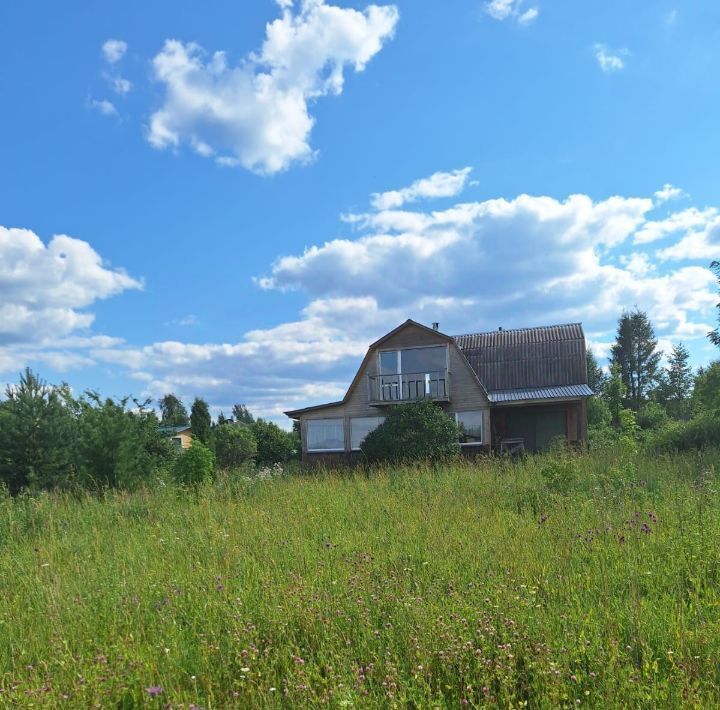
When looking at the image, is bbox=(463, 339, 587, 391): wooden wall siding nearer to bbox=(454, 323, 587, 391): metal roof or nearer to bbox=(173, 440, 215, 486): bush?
bbox=(454, 323, 587, 391): metal roof

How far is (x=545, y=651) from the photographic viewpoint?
10.3 ft

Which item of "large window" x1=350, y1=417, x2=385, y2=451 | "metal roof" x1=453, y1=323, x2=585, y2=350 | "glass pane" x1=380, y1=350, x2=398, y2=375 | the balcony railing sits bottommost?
"large window" x1=350, y1=417, x2=385, y2=451

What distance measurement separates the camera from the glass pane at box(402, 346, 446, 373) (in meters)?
25.3

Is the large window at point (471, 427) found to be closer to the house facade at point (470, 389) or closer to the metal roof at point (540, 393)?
the house facade at point (470, 389)

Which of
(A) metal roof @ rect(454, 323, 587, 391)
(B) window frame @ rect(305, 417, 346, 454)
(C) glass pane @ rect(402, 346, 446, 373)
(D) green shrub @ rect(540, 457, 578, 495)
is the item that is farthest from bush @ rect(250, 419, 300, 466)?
(D) green shrub @ rect(540, 457, 578, 495)

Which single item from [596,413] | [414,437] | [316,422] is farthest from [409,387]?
[596,413]

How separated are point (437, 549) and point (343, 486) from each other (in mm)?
5104

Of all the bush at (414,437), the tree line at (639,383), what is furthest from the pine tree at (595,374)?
the bush at (414,437)

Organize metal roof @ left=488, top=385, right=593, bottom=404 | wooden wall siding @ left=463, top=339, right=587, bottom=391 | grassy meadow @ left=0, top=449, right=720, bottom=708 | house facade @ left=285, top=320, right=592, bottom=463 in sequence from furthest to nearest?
wooden wall siding @ left=463, top=339, right=587, bottom=391, house facade @ left=285, top=320, right=592, bottom=463, metal roof @ left=488, top=385, right=593, bottom=404, grassy meadow @ left=0, top=449, right=720, bottom=708

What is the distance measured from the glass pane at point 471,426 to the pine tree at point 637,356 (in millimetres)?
36778

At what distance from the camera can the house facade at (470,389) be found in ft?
80.2

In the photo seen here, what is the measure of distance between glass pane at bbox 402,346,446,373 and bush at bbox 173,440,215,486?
1492 cm

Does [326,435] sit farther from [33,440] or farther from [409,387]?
[33,440]

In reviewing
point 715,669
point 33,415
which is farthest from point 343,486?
point 33,415
